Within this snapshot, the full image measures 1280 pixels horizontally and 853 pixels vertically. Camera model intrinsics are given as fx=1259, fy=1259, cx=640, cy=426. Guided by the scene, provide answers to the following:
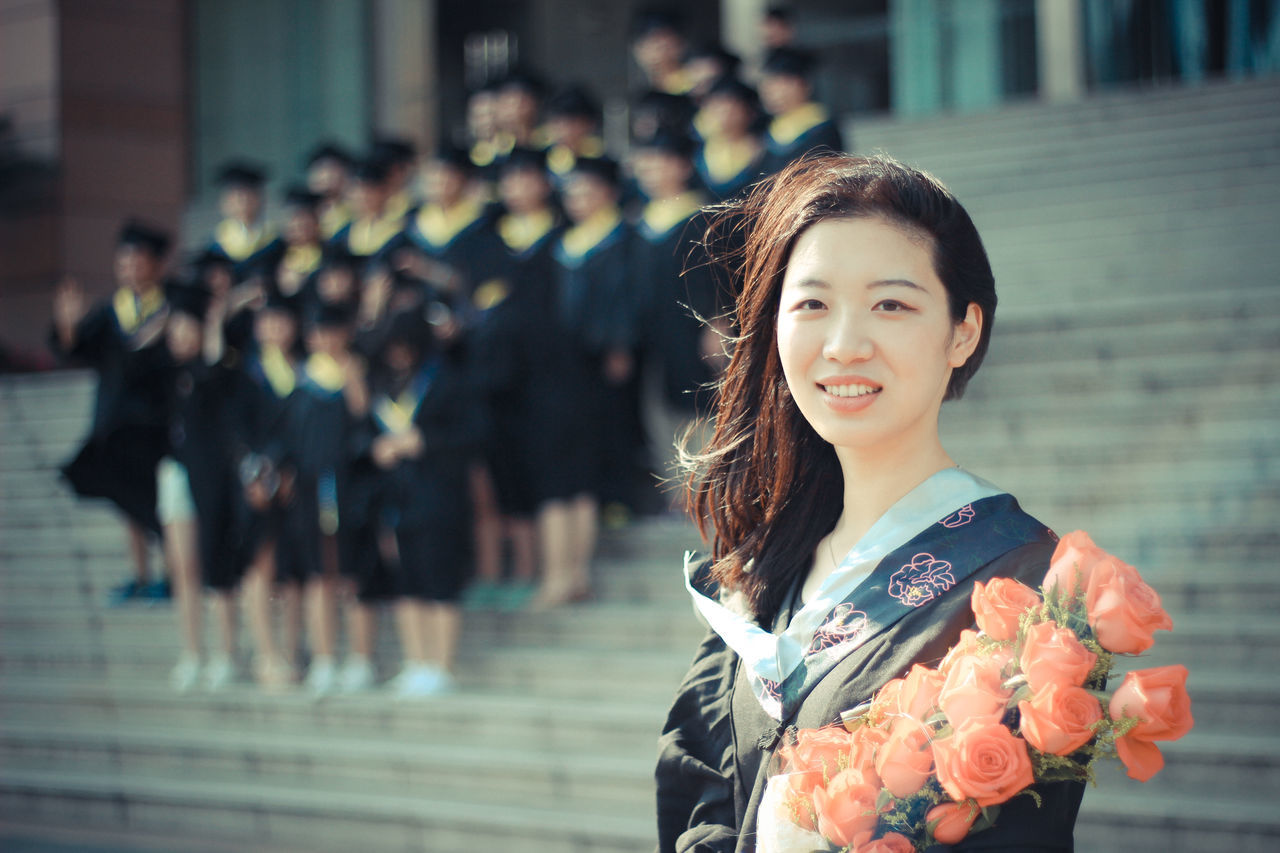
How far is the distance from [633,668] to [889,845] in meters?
3.80

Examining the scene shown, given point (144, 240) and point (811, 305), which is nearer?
point (811, 305)

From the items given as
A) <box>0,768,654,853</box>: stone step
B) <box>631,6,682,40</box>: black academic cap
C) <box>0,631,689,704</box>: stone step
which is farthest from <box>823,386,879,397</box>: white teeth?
<box>631,6,682,40</box>: black academic cap

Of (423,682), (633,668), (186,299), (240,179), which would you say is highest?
(240,179)

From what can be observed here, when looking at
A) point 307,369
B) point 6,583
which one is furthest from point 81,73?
point 307,369

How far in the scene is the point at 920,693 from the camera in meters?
1.32

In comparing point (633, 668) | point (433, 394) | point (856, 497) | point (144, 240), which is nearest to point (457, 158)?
point (433, 394)

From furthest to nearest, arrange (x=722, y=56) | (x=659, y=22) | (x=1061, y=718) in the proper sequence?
(x=659, y=22) < (x=722, y=56) < (x=1061, y=718)

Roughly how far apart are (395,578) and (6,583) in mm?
3097

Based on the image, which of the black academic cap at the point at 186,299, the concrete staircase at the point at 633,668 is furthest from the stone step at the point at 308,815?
the black academic cap at the point at 186,299

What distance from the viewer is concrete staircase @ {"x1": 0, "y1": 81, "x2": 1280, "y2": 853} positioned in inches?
164

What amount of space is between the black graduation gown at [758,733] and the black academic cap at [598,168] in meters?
4.46

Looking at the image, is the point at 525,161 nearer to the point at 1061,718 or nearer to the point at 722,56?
the point at 722,56

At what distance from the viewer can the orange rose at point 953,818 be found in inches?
50.5

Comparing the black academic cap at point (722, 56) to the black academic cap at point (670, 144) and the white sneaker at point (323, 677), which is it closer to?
the black academic cap at point (670, 144)
